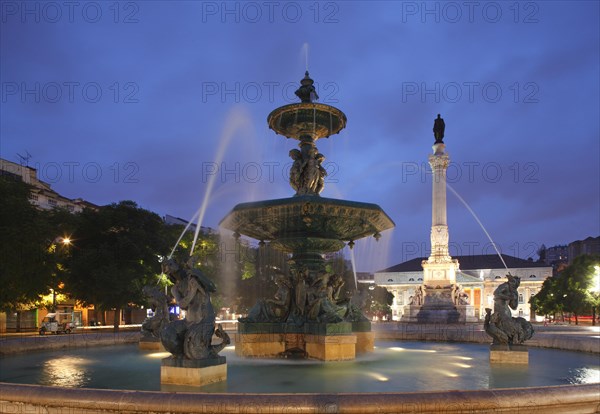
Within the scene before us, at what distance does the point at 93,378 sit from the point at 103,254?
26040 mm

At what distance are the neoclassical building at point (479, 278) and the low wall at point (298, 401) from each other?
105m

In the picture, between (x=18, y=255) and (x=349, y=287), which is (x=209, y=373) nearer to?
(x=18, y=255)

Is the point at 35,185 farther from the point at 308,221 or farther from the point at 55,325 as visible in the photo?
the point at 308,221

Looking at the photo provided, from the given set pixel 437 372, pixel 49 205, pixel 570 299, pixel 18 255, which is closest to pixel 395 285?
pixel 570 299

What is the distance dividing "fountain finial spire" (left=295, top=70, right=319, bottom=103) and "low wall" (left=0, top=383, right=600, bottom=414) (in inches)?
452

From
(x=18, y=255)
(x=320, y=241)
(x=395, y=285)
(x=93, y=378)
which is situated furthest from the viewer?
(x=395, y=285)

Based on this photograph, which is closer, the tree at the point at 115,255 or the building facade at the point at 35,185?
the tree at the point at 115,255

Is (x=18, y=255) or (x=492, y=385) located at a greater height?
(x=18, y=255)

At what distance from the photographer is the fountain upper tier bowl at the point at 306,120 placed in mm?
14625

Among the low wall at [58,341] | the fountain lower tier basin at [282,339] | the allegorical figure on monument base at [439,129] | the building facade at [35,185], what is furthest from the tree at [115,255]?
the allegorical figure on monument base at [439,129]

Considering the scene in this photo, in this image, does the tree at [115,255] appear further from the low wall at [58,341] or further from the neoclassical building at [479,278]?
the neoclassical building at [479,278]

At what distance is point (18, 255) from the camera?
81.4ft

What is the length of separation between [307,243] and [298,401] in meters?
8.97

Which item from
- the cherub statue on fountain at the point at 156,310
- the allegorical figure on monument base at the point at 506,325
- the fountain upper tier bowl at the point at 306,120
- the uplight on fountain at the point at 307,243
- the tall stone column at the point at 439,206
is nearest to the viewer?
the allegorical figure on monument base at the point at 506,325
